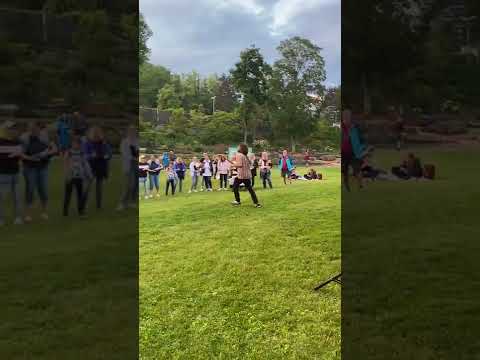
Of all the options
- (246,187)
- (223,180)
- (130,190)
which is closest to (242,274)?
(246,187)

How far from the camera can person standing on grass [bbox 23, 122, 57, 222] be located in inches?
98.7

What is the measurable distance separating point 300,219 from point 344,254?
135 centimetres

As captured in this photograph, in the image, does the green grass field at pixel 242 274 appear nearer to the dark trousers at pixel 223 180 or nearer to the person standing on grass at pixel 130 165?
the dark trousers at pixel 223 180

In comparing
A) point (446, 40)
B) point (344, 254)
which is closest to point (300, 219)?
point (344, 254)

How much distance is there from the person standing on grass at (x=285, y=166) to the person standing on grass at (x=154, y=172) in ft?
4.18

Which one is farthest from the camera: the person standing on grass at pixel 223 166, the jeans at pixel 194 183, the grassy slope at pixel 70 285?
the jeans at pixel 194 183

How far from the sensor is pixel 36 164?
2.52 meters

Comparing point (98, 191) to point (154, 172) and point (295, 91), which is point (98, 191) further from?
point (295, 91)

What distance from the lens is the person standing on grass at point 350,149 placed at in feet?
9.74

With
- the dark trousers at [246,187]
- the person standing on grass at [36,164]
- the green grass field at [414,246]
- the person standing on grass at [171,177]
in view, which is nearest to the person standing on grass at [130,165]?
the person standing on grass at [36,164]

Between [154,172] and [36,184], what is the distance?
61.6 inches

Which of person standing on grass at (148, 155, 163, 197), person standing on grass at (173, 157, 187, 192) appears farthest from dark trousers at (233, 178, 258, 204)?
person standing on grass at (148, 155, 163, 197)

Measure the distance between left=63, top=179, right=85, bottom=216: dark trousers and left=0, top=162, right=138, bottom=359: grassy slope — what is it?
4 cm

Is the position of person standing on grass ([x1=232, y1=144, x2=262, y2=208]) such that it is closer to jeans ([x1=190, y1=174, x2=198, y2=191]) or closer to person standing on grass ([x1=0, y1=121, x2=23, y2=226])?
jeans ([x1=190, y1=174, x2=198, y2=191])
